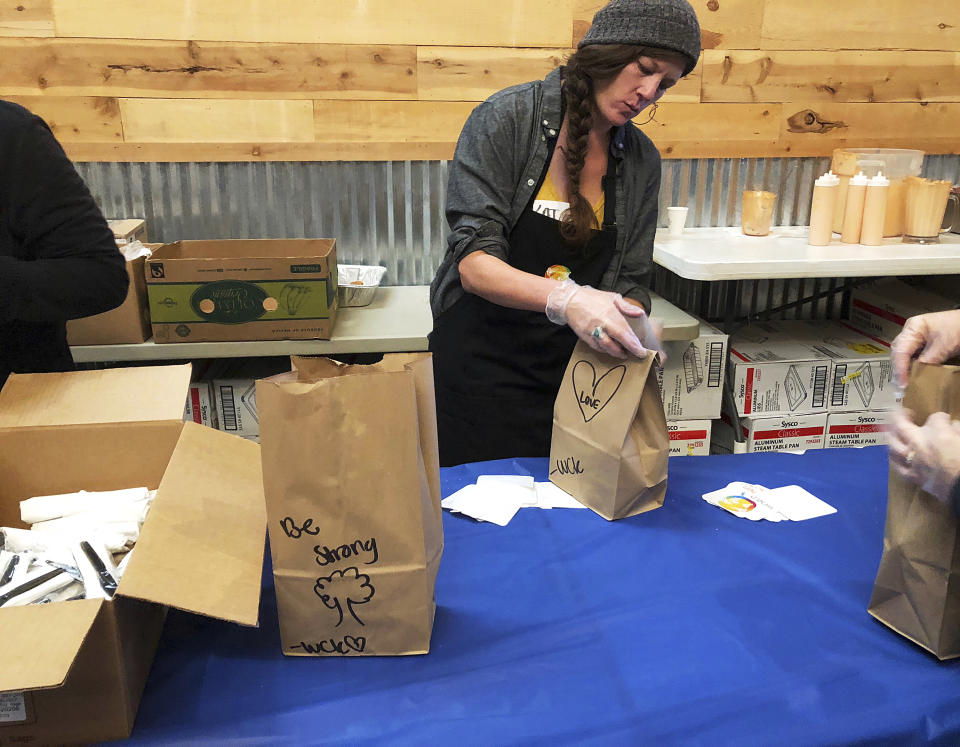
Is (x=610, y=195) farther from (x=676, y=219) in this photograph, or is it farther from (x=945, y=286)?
(x=945, y=286)

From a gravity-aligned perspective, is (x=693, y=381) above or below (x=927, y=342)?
below

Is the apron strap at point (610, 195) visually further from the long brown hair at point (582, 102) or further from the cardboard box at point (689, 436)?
the cardboard box at point (689, 436)

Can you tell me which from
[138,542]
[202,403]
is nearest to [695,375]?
[202,403]

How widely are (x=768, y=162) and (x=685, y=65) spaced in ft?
4.66

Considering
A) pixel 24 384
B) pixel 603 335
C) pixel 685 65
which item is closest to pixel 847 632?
pixel 603 335

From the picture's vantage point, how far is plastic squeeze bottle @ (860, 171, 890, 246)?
2.36 meters

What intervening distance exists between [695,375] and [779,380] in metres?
0.30

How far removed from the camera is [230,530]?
95 centimetres

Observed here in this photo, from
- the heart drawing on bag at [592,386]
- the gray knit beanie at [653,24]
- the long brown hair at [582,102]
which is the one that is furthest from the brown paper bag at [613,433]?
the gray knit beanie at [653,24]

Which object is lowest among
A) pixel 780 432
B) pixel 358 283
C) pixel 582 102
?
pixel 780 432

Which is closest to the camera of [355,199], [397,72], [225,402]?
[225,402]

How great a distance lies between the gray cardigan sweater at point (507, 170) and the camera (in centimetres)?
158

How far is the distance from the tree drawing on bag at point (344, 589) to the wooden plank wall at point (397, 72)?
194 cm

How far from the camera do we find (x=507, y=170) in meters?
1.62
